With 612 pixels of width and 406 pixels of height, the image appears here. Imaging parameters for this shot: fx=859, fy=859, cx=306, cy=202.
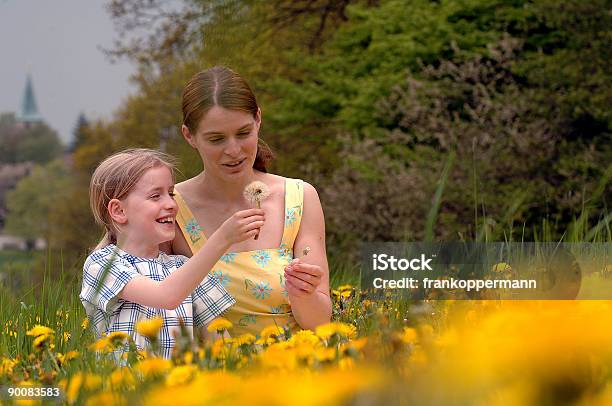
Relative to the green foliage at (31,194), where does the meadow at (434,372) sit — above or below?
below

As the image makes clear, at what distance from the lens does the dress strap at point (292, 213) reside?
3.54 metres

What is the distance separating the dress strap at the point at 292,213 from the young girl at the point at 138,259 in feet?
1.45

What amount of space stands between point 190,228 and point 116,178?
0.56 metres

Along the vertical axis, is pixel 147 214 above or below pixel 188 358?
above

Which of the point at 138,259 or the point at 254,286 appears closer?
the point at 138,259

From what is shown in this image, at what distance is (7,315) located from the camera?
331 centimetres

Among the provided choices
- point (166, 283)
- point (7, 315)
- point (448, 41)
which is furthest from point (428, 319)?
point (448, 41)

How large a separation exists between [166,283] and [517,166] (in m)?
9.73

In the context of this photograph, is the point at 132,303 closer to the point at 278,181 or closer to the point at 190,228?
the point at 190,228

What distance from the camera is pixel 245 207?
3.62m

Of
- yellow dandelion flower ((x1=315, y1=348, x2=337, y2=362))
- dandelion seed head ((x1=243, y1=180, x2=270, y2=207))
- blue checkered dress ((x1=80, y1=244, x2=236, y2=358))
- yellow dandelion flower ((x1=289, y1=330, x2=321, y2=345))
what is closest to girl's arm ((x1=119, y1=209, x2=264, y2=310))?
blue checkered dress ((x1=80, y1=244, x2=236, y2=358))

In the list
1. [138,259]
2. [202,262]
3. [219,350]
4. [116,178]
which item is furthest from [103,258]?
[219,350]

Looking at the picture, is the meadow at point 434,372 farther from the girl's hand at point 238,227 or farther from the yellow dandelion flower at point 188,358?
the girl's hand at point 238,227

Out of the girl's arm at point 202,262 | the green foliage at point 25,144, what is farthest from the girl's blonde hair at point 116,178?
the green foliage at point 25,144
